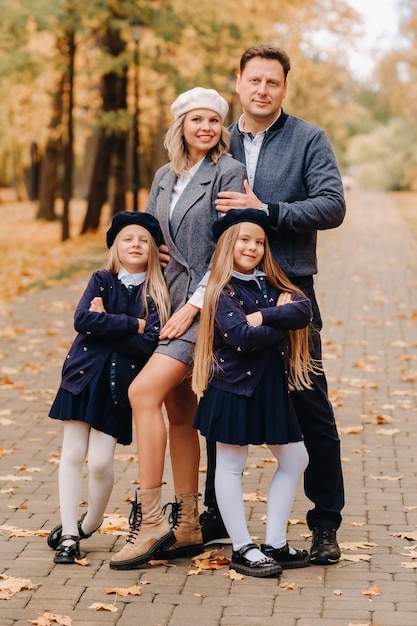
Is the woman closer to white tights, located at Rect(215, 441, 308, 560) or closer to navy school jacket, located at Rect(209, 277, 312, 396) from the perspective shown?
navy school jacket, located at Rect(209, 277, 312, 396)

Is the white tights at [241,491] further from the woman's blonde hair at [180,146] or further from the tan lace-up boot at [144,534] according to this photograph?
the woman's blonde hair at [180,146]

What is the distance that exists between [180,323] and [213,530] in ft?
3.69

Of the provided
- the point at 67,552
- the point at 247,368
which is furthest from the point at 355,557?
the point at 67,552

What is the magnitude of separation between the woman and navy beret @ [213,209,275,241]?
128 mm

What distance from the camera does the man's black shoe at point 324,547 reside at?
496 centimetres

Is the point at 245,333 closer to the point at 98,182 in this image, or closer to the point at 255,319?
the point at 255,319

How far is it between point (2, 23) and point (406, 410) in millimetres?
15605

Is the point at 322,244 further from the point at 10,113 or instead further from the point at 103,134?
the point at 10,113

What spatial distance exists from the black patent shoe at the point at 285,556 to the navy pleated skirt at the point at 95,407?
0.86m

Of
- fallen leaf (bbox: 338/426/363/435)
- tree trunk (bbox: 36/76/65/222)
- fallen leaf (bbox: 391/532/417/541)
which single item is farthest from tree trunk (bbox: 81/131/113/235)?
fallen leaf (bbox: 391/532/417/541)

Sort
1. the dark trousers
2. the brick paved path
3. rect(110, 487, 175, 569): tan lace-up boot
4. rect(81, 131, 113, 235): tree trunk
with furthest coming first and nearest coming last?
rect(81, 131, 113, 235): tree trunk < the dark trousers < rect(110, 487, 175, 569): tan lace-up boot < the brick paved path

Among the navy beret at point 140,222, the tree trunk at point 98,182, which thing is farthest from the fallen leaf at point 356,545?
the tree trunk at point 98,182

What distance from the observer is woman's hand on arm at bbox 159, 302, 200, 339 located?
4.84 metres

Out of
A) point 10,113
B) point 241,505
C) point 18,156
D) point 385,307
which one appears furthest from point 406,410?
point 18,156
